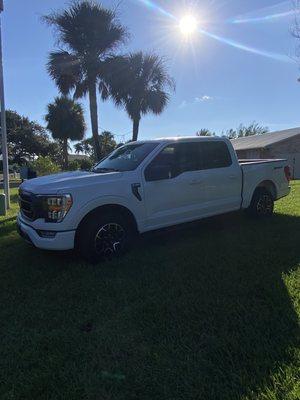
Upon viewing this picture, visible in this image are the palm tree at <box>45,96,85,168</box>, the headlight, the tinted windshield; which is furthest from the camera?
the palm tree at <box>45,96,85,168</box>

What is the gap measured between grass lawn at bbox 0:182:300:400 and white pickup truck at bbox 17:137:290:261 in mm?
448

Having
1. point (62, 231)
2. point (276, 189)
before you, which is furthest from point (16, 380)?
point (276, 189)

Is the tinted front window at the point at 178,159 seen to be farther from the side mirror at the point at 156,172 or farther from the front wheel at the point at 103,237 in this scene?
the front wheel at the point at 103,237

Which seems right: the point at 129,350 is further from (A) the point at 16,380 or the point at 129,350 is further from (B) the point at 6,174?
(B) the point at 6,174

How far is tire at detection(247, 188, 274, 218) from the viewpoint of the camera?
7.77m

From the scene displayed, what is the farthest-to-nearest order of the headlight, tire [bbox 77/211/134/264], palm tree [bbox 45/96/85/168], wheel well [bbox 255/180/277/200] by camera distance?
palm tree [bbox 45/96/85/168] < wheel well [bbox 255/180/277/200] < tire [bbox 77/211/134/264] < the headlight

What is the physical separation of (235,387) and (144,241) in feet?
13.3

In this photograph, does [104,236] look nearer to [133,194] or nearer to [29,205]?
[133,194]

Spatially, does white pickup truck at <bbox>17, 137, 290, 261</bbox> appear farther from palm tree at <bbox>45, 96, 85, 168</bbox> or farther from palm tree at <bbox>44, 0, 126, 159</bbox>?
palm tree at <bbox>45, 96, 85, 168</bbox>

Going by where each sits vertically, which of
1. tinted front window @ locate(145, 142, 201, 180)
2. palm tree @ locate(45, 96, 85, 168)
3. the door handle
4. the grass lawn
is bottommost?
the grass lawn

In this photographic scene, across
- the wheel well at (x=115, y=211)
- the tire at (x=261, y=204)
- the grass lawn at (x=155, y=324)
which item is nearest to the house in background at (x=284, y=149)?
the tire at (x=261, y=204)

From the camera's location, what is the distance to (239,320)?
11.7 feet

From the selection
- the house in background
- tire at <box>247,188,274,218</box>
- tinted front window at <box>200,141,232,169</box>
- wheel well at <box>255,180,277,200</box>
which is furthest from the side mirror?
the house in background

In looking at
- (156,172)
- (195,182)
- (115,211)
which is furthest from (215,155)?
(115,211)
